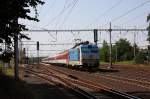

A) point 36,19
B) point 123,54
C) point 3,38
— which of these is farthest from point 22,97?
point 123,54

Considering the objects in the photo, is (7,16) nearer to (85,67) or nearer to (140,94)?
(140,94)

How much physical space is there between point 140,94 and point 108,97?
1.70 metres

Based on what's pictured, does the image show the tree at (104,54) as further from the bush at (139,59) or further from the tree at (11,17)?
→ the tree at (11,17)

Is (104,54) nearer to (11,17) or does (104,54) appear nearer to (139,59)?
(139,59)

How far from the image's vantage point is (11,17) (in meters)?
16.8

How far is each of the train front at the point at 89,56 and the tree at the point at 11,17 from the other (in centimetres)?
2786

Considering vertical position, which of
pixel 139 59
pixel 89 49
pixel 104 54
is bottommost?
pixel 139 59

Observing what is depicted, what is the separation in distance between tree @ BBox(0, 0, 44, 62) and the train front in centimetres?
2786

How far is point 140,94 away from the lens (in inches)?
797

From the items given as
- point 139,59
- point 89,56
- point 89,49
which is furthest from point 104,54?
point 89,56

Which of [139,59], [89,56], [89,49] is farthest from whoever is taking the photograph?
[139,59]

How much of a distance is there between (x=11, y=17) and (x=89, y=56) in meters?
30.7

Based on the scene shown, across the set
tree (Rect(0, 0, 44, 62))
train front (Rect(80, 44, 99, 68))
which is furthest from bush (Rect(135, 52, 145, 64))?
tree (Rect(0, 0, 44, 62))

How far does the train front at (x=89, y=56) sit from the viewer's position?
154ft
